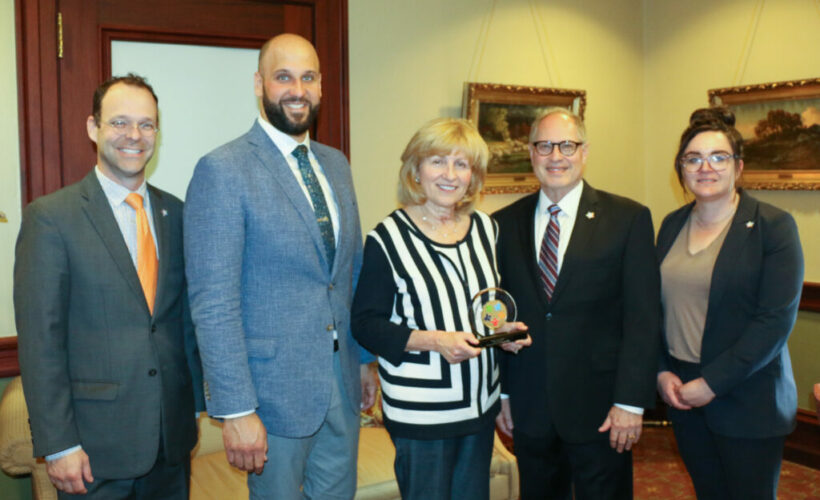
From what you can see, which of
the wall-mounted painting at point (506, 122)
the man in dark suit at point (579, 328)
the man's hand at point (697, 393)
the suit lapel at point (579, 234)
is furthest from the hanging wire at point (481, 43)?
the man's hand at point (697, 393)

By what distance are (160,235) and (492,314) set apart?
43.2 inches

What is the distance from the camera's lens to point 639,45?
18.2 ft

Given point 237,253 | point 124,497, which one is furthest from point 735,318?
point 124,497

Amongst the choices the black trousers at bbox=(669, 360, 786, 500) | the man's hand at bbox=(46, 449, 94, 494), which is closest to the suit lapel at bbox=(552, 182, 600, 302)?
the black trousers at bbox=(669, 360, 786, 500)

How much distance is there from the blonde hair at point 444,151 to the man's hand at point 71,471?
1.29m

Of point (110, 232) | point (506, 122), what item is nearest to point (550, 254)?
point (110, 232)

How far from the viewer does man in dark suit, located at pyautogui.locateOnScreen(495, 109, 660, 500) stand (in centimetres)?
238

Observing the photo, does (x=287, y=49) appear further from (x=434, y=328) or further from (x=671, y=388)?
(x=671, y=388)

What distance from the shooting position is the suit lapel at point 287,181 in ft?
7.10

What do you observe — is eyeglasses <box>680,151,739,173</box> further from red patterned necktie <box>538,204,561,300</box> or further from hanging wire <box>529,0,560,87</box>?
hanging wire <box>529,0,560,87</box>

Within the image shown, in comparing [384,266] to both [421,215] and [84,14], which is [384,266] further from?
[84,14]

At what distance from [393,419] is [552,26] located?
12.2 feet

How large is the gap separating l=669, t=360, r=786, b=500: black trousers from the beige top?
0.22 feet

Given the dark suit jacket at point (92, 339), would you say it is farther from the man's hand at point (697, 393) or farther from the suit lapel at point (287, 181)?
the man's hand at point (697, 393)
